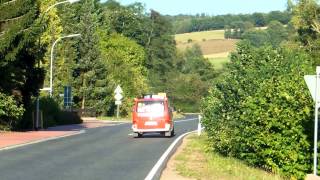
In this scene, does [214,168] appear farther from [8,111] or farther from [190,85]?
[190,85]

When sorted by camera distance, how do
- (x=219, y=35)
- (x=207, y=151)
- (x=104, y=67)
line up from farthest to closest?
(x=219, y=35)
(x=104, y=67)
(x=207, y=151)

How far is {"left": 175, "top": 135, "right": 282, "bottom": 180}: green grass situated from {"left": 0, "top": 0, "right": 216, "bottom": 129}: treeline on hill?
1449 centimetres

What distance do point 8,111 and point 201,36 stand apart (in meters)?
120

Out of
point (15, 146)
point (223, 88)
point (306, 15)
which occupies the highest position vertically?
point (306, 15)

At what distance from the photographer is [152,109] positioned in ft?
109

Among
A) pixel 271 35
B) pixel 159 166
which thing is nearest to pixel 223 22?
pixel 271 35

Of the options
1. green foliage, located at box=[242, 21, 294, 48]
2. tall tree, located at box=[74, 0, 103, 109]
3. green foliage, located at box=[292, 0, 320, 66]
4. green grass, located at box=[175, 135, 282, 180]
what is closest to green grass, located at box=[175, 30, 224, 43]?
green foliage, located at box=[242, 21, 294, 48]

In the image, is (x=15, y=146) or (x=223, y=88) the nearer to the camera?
(x=223, y=88)

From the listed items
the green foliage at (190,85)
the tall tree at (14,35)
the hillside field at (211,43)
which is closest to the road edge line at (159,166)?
the tall tree at (14,35)

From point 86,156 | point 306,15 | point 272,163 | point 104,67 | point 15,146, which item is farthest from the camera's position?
point 104,67

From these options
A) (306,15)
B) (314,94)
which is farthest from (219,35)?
(314,94)

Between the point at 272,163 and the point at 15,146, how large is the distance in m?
11.4

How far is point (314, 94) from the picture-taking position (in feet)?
47.1

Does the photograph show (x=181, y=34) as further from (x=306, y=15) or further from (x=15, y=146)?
(x=15, y=146)
